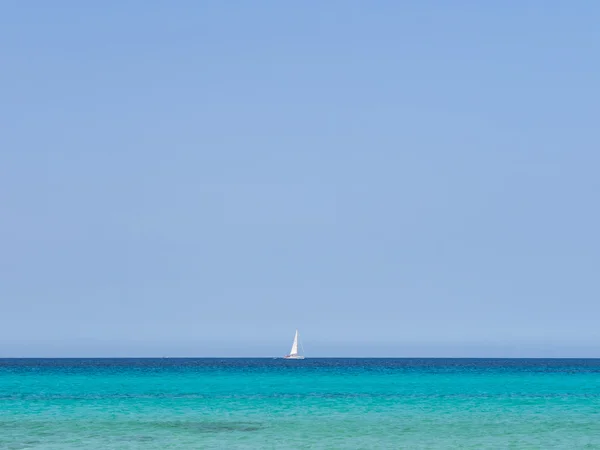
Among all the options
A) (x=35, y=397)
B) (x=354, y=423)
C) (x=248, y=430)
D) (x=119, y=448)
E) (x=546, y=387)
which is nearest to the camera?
(x=119, y=448)

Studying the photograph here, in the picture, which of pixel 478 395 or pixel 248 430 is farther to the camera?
pixel 478 395

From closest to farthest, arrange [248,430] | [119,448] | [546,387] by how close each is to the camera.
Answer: [119,448]
[248,430]
[546,387]

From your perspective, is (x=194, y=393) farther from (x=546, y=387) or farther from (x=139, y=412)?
(x=546, y=387)

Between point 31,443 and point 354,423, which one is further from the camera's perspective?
point 354,423

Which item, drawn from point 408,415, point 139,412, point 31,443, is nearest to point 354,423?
point 408,415

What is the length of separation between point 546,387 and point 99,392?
1309 inches

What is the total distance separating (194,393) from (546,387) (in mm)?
27872

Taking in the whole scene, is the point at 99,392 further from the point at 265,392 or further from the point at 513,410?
the point at 513,410

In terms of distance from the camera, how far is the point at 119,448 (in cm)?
3331

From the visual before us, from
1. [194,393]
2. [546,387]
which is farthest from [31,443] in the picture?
[546,387]

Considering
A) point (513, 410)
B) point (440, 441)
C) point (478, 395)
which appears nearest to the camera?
point (440, 441)

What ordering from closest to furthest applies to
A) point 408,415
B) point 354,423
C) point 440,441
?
point 440,441, point 354,423, point 408,415

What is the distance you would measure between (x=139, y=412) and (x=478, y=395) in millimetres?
25144

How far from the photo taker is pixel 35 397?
60.2m
